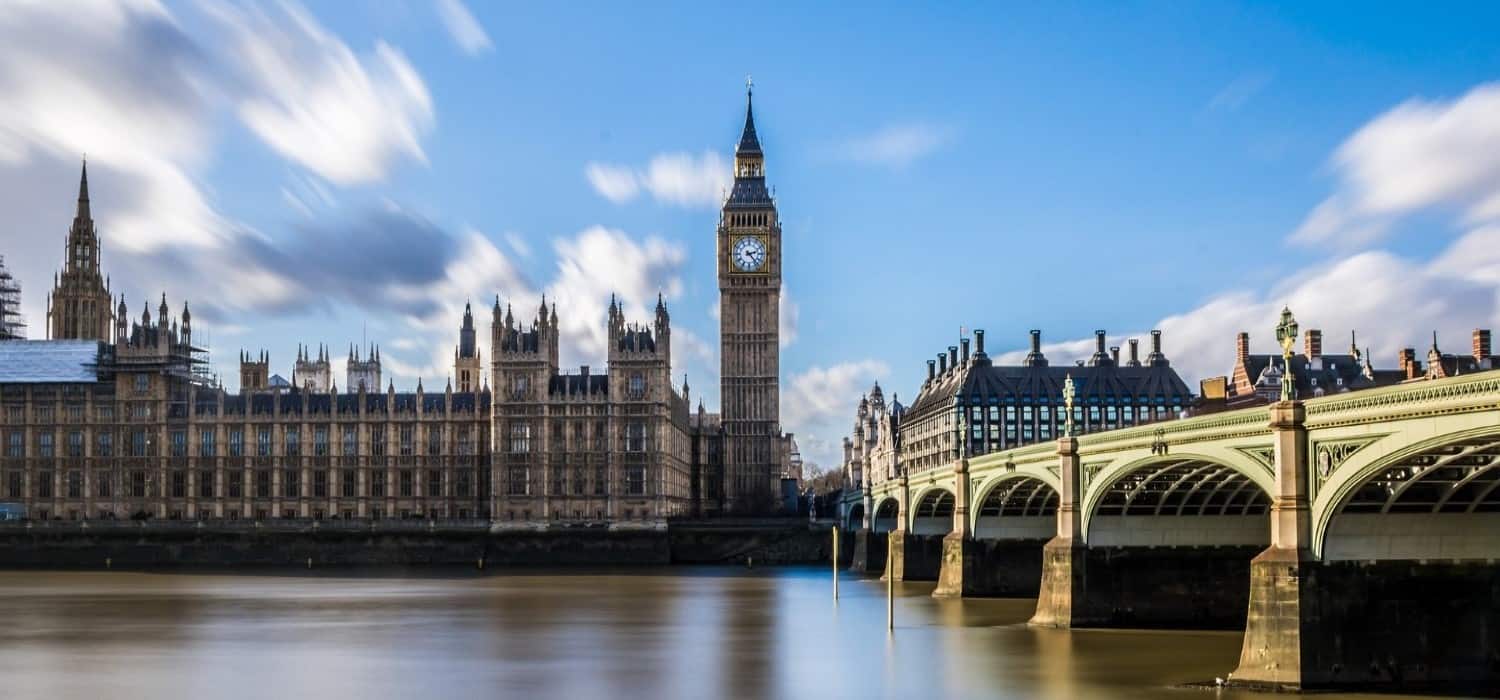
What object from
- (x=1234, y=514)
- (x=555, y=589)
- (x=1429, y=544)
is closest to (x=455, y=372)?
(x=555, y=589)

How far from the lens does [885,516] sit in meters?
123

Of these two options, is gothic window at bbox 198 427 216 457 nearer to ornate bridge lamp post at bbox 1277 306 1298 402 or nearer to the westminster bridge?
the westminster bridge

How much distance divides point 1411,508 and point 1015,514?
1602 inches

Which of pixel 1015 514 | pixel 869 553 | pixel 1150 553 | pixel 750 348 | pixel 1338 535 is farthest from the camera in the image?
pixel 750 348

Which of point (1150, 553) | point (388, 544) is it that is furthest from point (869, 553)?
point (1150, 553)

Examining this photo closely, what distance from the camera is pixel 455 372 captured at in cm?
18925

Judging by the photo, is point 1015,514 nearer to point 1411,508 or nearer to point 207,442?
point 1411,508

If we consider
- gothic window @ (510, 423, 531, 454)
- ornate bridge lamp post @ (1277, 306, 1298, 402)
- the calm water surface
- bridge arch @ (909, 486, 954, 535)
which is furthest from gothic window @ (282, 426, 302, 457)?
ornate bridge lamp post @ (1277, 306, 1298, 402)

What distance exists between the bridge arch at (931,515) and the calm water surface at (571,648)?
538 inches

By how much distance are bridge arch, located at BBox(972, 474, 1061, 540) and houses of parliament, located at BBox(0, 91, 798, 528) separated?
55787 millimetres

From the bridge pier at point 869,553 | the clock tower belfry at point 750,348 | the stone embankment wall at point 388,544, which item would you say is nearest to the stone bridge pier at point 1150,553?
the bridge pier at point 869,553

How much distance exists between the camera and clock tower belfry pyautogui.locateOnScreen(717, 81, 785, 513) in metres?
151

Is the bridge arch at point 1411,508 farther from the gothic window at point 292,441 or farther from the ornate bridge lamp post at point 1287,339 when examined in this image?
the gothic window at point 292,441

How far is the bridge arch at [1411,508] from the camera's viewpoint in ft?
125
